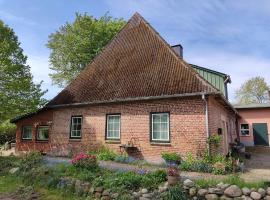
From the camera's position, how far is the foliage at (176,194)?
682 centimetres

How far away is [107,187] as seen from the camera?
7875 mm

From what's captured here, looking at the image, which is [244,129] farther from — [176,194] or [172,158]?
[176,194]

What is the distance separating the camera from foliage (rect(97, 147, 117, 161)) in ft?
43.0

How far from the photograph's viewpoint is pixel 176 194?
6.86 m

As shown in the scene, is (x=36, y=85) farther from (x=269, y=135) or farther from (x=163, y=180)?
(x=269, y=135)

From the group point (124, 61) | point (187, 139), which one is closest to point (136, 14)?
point (124, 61)

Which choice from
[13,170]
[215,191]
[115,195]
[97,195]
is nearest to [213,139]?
[215,191]

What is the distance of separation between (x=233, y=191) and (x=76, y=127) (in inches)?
439

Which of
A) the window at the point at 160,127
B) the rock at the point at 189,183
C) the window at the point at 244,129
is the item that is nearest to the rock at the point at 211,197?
the rock at the point at 189,183

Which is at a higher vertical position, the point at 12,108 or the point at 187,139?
the point at 12,108

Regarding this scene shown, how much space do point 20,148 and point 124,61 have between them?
10481 mm

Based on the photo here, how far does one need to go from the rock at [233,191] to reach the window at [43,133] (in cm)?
1383

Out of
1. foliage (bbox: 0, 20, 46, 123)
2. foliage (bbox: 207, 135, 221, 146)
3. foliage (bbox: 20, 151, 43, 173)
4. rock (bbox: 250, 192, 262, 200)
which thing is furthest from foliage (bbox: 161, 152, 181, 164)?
foliage (bbox: 0, 20, 46, 123)

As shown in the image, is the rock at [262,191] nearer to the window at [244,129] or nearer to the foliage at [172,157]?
the foliage at [172,157]
